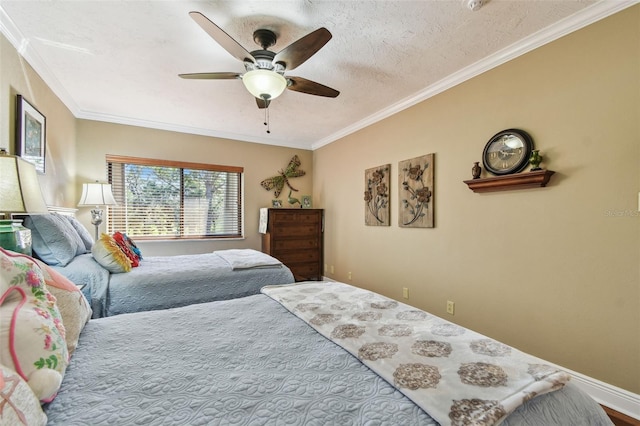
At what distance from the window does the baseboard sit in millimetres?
4156

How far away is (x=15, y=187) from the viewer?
1.28 metres

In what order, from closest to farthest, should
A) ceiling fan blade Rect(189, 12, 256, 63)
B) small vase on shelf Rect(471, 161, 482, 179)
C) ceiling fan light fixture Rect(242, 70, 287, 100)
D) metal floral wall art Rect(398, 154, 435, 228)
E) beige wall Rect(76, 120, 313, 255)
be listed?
ceiling fan blade Rect(189, 12, 256, 63) < ceiling fan light fixture Rect(242, 70, 287, 100) < small vase on shelf Rect(471, 161, 482, 179) < metal floral wall art Rect(398, 154, 435, 228) < beige wall Rect(76, 120, 313, 255)

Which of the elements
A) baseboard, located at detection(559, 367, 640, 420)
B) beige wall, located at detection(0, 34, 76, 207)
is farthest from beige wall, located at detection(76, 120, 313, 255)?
baseboard, located at detection(559, 367, 640, 420)

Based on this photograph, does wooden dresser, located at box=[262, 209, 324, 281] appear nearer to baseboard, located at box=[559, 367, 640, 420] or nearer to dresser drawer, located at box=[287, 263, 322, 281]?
dresser drawer, located at box=[287, 263, 322, 281]

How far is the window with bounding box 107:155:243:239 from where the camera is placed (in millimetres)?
3816

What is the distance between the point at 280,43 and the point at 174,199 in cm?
291

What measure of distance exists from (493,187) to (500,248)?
499 mm

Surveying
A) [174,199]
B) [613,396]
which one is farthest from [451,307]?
[174,199]

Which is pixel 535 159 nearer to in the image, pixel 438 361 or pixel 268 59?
pixel 438 361

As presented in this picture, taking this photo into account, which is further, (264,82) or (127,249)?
(127,249)

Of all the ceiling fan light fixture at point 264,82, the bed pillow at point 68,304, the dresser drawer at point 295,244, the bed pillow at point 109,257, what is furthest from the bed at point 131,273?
the ceiling fan light fixture at point 264,82

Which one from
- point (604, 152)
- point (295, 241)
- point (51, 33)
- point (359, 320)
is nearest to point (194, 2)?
point (51, 33)

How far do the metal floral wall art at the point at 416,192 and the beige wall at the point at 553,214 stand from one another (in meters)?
0.08

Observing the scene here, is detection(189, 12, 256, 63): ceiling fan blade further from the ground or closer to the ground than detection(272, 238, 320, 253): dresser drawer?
further from the ground
